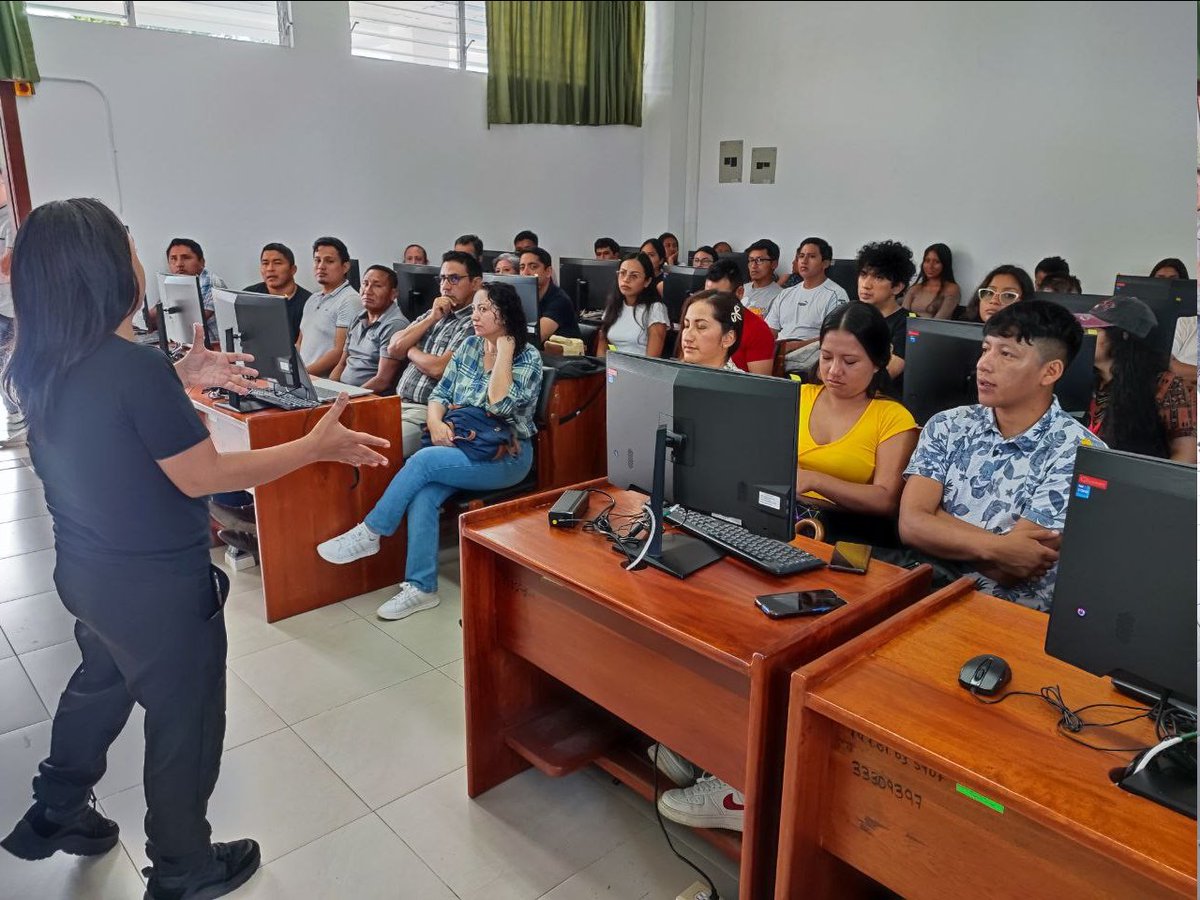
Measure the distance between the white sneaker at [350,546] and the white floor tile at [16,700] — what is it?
2.98ft

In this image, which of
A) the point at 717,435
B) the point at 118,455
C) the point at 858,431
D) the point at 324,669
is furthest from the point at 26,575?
the point at 858,431

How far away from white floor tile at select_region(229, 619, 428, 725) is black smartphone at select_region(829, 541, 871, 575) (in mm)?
1419

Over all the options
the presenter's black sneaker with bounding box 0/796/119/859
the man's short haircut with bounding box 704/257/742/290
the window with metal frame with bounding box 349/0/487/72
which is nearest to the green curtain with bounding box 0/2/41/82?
the window with metal frame with bounding box 349/0/487/72

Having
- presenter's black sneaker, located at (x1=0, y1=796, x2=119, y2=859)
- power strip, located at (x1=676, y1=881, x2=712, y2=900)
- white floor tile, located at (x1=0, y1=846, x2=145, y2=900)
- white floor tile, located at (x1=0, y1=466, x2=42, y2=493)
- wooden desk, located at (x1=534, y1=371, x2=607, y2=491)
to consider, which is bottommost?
white floor tile, located at (x1=0, y1=466, x2=42, y2=493)

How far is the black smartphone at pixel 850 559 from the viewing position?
165 cm

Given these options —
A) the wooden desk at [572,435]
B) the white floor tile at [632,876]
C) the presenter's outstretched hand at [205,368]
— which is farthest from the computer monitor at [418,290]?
the white floor tile at [632,876]

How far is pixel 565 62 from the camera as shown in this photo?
7.46 meters

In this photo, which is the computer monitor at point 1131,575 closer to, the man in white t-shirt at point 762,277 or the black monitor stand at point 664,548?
the black monitor stand at point 664,548

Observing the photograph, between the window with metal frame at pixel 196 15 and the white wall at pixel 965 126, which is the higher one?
the window with metal frame at pixel 196 15

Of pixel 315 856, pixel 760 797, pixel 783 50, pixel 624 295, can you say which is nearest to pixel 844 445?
pixel 760 797

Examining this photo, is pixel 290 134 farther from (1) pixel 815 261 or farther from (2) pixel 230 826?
(2) pixel 230 826

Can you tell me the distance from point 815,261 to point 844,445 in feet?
11.2

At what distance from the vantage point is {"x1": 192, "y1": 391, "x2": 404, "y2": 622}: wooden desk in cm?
285

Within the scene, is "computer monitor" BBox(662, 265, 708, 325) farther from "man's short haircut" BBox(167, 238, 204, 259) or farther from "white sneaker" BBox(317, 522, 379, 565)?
"man's short haircut" BBox(167, 238, 204, 259)
